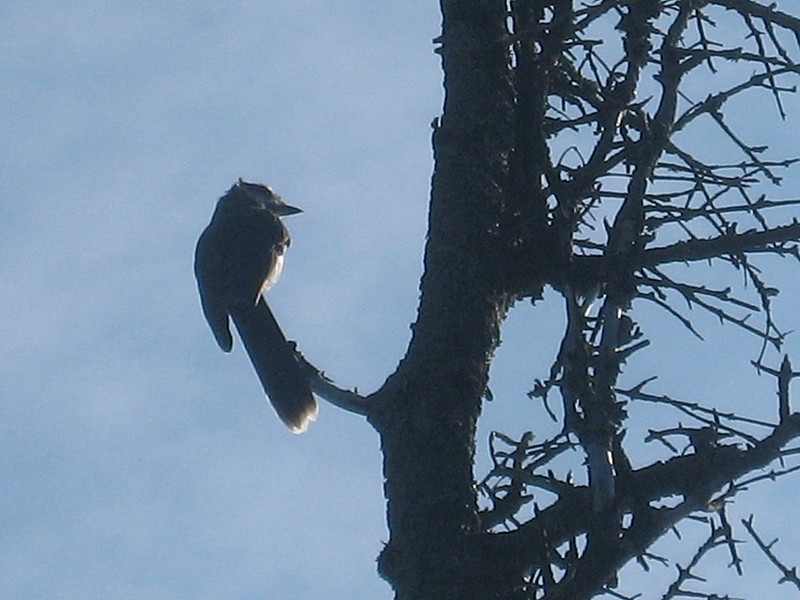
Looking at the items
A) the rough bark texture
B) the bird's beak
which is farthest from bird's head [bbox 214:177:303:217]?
the rough bark texture

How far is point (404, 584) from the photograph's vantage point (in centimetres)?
446

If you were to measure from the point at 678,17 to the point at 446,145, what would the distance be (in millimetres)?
952

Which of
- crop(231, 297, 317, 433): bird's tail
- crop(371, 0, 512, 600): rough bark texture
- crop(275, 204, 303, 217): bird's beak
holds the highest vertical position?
crop(275, 204, 303, 217): bird's beak

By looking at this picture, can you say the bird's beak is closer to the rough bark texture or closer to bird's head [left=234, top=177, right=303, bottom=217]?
bird's head [left=234, top=177, right=303, bottom=217]

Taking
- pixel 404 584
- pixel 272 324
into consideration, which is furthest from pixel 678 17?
pixel 272 324

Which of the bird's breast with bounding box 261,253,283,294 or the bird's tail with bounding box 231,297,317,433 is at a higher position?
the bird's breast with bounding box 261,253,283,294

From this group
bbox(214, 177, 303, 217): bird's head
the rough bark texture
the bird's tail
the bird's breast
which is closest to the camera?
the rough bark texture

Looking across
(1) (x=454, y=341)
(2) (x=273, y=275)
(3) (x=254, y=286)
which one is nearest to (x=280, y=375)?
(3) (x=254, y=286)

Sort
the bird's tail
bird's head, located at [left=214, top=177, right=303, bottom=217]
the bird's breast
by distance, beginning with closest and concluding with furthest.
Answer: the bird's tail, the bird's breast, bird's head, located at [left=214, top=177, right=303, bottom=217]

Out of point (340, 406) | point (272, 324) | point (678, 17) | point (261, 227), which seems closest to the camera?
point (340, 406)

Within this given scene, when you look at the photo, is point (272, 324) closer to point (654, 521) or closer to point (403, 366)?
point (403, 366)

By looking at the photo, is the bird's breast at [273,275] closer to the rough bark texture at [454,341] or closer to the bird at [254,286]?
the bird at [254,286]

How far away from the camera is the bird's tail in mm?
6652

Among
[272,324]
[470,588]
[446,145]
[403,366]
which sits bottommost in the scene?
[470,588]
